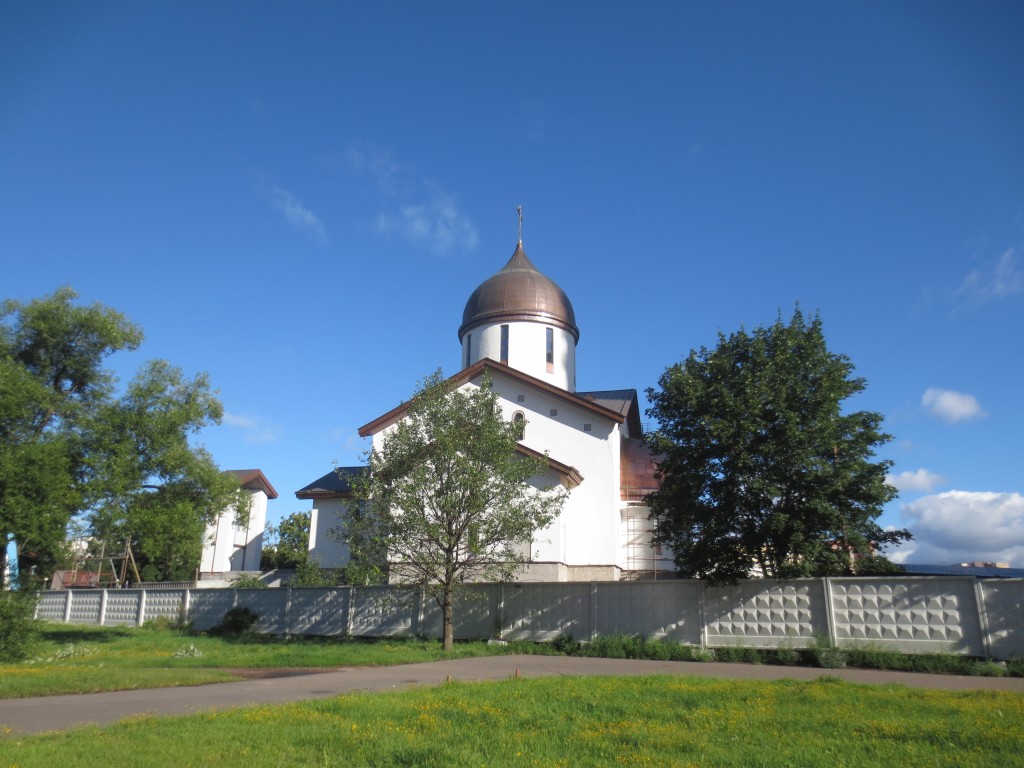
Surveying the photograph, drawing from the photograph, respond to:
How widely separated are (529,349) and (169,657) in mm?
18894

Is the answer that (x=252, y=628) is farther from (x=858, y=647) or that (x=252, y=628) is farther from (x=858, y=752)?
(x=858, y=752)

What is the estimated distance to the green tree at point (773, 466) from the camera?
1683 centimetres

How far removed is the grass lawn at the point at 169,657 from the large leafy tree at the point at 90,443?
2.90 metres

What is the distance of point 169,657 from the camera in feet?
57.6

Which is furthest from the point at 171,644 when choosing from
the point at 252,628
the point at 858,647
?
the point at 858,647

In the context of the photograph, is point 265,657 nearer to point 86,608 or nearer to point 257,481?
point 86,608

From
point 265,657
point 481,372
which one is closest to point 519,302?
point 481,372

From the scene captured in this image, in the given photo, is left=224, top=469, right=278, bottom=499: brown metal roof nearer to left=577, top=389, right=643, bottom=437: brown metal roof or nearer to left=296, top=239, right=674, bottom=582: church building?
left=296, top=239, right=674, bottom=582: church building

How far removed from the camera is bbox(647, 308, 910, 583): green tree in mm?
16828

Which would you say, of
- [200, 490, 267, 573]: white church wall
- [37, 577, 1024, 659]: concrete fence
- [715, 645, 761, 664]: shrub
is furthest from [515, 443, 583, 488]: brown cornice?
[200, 490, 267, 573]: white church wall

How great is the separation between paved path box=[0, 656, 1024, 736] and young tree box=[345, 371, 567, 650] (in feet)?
9.35

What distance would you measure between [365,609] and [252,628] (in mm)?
4676

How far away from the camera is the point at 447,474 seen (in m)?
19.2

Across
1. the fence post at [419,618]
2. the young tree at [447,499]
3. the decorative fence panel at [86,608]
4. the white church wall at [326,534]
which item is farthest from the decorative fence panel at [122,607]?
the young tree at [447,499]
